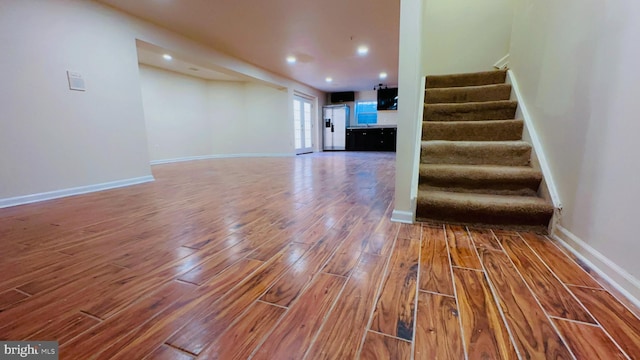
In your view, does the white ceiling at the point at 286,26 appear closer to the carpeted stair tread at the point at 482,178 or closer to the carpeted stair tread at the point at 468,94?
the carpeted stair tread at the point at 468,94

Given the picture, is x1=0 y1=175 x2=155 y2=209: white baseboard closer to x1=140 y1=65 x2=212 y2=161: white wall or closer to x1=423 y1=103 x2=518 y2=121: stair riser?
x1=140 y1=65 x2=212 y2=161: white wall

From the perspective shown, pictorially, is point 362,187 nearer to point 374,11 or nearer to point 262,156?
point 374,11

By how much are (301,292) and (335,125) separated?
947cm

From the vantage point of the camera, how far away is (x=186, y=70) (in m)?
6.27

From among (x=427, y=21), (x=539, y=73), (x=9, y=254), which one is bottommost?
(x=9, y=254)

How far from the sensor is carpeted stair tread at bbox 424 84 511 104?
2568mm

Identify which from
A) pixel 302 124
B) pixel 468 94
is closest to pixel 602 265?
pixel 468 94

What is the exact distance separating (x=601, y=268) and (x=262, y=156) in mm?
7433

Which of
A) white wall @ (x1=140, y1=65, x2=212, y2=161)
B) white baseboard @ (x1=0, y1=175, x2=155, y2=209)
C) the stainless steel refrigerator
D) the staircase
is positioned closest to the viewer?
the staircase

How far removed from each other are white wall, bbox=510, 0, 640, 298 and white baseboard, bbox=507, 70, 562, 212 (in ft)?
0.13

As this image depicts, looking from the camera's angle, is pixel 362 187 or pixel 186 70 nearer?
pixel 362 187

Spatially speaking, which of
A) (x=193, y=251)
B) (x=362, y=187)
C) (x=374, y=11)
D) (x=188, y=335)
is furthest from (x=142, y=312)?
(x=374, y=11)

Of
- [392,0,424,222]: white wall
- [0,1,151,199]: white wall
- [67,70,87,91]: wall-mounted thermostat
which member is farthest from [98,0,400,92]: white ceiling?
[392,0,424,222]: white wall

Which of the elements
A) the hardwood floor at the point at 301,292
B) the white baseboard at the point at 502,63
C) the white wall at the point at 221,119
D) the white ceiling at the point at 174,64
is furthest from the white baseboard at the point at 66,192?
the white baseboard at the point at 502,63
